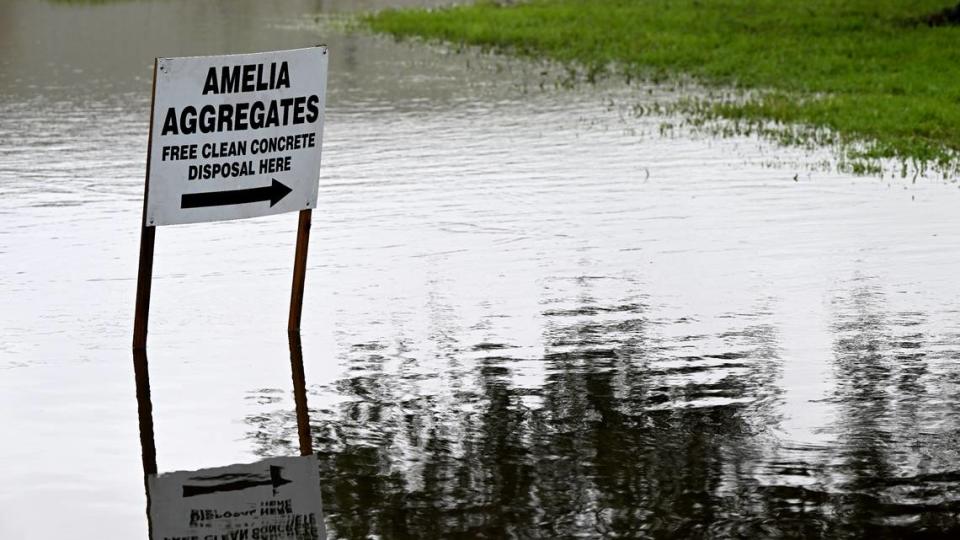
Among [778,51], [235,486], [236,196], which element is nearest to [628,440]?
[235,486]

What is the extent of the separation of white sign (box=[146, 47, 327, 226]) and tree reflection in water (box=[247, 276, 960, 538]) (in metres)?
1.02

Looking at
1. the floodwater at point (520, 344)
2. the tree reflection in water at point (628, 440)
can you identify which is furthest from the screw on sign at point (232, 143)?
the tree reflection in water at point (628, 440)

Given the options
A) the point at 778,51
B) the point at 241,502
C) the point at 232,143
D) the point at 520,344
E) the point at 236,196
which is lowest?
the point at 241,502

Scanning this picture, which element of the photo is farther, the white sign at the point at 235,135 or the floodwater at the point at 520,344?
the white sign at the point at 235,135

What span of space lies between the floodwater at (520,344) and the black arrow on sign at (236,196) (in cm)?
78

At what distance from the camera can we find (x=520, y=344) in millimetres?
9195

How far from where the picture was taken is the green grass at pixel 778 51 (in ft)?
64.1

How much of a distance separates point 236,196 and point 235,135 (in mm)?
331

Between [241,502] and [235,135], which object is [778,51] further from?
[241,502]

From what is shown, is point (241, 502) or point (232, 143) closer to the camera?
point (241, 502)

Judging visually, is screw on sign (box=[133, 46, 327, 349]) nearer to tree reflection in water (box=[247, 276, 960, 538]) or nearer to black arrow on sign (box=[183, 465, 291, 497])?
tree reflection in water (box=[247, 276, 960, 538])

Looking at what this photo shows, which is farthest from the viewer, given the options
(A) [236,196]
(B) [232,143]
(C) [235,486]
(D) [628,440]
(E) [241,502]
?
(A) [236,196]

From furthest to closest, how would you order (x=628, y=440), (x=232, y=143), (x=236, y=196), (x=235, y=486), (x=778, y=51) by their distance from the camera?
(x=778, y=51) → (x=236, y=196) → (x=232, y=143) → (x=628, y=440) → (x=235, y=486)

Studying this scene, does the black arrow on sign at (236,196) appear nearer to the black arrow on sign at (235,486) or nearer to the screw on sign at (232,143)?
the screw on sign at (232,143)
